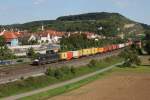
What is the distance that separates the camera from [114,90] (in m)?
56.9

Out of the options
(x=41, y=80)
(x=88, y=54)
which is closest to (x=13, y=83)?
(x=41, y=80)

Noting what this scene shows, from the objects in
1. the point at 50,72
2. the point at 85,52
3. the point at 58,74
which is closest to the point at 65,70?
the point at 58,74

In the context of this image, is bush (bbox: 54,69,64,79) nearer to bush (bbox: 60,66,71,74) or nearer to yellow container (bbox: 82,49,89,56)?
bush (bbox: 60,66,71,74)

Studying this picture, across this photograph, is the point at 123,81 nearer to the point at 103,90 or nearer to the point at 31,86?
the point at 103,90

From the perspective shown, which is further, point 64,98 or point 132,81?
point 132,81

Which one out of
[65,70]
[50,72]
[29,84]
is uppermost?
[50,72]

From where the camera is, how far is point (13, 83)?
5441 centimetres

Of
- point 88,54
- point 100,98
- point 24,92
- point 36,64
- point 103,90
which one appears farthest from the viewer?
point 88,54

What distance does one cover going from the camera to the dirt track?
1948 inches

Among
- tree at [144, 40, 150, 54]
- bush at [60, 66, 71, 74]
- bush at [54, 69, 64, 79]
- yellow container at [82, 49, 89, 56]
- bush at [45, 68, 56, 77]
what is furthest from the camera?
tree at [144, 40, 150, 54]

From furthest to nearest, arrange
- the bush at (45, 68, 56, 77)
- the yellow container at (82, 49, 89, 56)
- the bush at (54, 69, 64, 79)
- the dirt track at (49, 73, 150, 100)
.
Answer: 1. the yellow container at (82, 49, 89, 56)
2. the bush at (54, 69, 64, 79)
3. the bush at (45, 68, 56, 77)
4. the dirt track at (49, 73, 150, 100)

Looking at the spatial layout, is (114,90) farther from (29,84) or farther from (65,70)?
(65,70)

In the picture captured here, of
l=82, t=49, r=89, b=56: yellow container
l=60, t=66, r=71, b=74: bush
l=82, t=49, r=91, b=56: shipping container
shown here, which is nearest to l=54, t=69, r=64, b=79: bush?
l=60, t=66, r=71, b=74: bush

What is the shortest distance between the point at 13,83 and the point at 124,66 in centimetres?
4970
